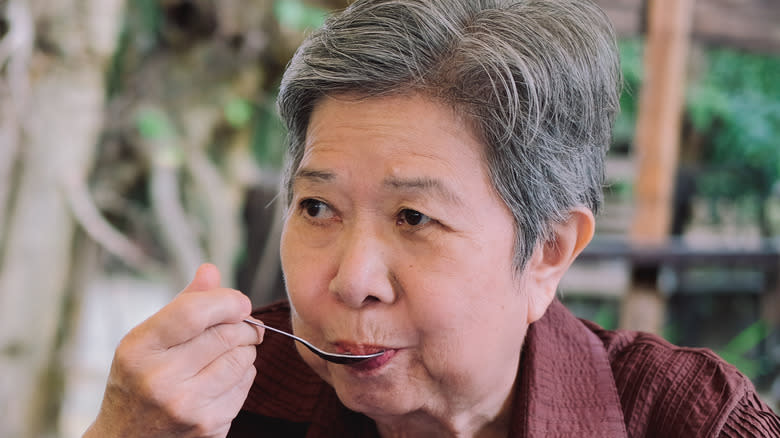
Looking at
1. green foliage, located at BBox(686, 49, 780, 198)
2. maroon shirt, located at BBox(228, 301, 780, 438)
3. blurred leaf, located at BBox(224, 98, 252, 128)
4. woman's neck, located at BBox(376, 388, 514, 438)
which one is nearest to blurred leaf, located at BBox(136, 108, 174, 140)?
blurred leaf, located at BBox(224, 98, 252, 128)

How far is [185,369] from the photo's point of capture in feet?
3.40

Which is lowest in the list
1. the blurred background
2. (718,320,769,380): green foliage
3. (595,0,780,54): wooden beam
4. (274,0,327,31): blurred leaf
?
(718,320,769,380): green foliage

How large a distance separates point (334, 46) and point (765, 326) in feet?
19.1

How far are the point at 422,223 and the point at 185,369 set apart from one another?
44 centimetres

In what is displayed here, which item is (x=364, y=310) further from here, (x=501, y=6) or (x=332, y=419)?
(x=501, y=6)

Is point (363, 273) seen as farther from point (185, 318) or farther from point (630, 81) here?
point (630, 81)

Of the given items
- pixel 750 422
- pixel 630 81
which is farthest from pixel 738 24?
pixel 750 422

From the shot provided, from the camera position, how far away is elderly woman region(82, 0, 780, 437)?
1082mm

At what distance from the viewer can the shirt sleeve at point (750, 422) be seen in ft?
4.36

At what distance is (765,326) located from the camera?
19.2 ft

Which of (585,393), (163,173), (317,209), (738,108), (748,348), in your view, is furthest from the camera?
(738,108)

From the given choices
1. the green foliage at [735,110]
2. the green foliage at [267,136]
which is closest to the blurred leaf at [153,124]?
the green foliage at [267,136]

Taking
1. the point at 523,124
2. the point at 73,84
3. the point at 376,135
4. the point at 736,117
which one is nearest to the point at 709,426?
the point at 523,124

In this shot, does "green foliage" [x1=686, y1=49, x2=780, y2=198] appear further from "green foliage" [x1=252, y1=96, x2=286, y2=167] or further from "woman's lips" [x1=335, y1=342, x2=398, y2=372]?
"woman's lips" [x1=335, y1=342, x2=398, y2=372]
